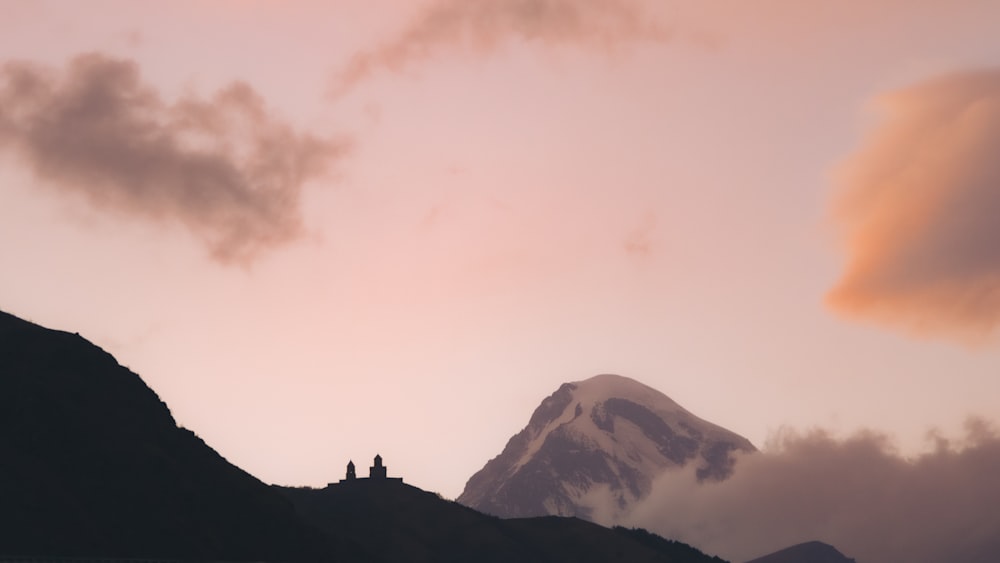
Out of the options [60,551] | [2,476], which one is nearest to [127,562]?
[60,551]

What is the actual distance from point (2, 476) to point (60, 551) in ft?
55.1

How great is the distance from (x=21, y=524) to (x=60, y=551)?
6.28m

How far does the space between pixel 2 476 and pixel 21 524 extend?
40.2 ft

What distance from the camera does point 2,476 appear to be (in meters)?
200

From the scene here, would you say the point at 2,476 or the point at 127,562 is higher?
the point at 2,476

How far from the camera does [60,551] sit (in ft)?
624

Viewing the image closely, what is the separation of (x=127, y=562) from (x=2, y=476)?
22.0m

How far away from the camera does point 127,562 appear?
19550 centimetres

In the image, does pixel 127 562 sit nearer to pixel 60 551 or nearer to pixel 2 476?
pixel 60 551
